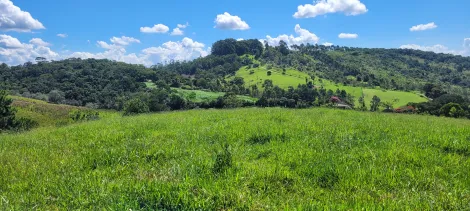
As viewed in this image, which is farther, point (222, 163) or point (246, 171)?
point (222, 163)

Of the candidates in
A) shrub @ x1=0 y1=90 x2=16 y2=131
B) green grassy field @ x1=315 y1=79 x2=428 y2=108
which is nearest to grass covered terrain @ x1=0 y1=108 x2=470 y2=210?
shrub @ x1=0 y1=90 x2=16 y2=131

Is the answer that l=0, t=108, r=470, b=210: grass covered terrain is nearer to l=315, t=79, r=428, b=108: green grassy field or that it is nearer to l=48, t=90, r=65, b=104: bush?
l=315, t=79, r=428, b=108: green grassy field

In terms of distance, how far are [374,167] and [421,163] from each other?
115 cm

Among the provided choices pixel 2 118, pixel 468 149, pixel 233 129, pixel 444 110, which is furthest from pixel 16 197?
pixel 444 110

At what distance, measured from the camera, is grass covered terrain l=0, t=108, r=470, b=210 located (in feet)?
14.3

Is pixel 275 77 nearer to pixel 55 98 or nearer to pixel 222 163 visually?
pixel 55 98

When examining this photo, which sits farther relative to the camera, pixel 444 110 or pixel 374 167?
pixel 444 110

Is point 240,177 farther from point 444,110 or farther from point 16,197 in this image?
point 444,110

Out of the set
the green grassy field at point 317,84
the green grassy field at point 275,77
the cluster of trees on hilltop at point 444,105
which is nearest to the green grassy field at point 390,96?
the green grassy field at point 317,84

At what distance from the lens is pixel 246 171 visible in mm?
5535

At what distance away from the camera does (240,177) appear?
204 inches

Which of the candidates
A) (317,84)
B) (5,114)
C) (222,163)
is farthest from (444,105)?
(317,84)

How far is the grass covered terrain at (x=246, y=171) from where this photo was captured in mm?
4352

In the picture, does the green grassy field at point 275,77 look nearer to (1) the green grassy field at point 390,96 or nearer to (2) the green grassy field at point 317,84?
(2) the green grassy field at point 317,84
